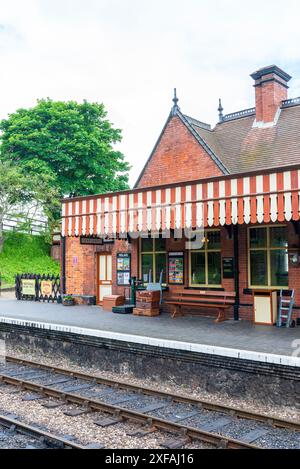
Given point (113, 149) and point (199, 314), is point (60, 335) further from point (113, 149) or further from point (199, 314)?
point (113, 149)

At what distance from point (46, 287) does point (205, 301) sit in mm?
8319

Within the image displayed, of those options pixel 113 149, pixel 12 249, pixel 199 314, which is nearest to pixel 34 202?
pixel 12 249

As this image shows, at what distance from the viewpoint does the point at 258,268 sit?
11.5 metres

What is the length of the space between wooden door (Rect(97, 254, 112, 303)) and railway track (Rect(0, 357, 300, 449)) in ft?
20.7

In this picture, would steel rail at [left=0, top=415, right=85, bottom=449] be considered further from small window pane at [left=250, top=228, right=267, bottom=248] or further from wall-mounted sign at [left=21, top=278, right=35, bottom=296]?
wall-mounted sign at [left=21, top=278, right=35, bottom=296]

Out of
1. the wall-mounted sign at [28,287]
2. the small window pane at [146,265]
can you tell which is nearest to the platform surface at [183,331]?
the small window pane at [146,265]

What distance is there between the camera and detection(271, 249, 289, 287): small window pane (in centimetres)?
1105

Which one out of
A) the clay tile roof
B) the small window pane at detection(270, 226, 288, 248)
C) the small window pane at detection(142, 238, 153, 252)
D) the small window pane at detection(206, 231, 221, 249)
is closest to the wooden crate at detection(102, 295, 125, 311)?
the small window pane at detection(142, 238, 153, 252)

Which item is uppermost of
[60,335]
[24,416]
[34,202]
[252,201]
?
[34,202]


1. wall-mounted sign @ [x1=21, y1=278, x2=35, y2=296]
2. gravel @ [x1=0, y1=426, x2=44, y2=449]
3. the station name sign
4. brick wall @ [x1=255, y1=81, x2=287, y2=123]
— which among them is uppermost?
brick wall @ [x1=255, y1=81, x2=287, y2=123]

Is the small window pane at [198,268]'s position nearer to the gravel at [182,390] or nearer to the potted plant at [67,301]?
the gravel at [182,390]

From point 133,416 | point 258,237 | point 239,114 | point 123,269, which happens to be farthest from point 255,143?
point 133,416
